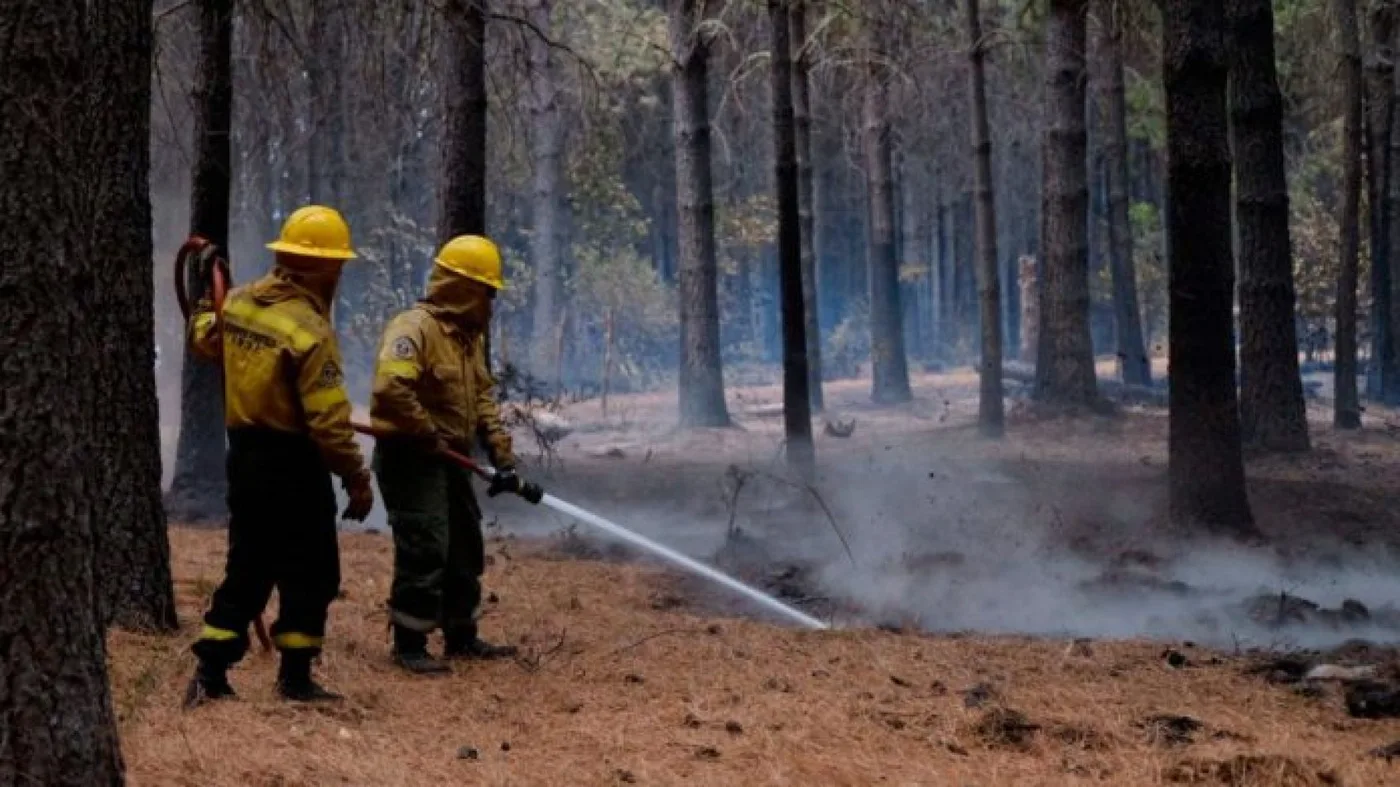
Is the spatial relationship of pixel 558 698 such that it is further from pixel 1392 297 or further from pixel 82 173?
pixel 1392 297

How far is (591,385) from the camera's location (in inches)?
1396

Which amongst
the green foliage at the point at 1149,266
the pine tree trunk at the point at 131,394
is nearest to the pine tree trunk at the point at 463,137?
the pine tree trunk at the point at 131,394

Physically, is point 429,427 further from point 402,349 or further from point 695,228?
point 695,228

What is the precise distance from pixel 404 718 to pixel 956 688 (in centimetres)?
234

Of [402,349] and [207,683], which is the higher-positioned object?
[402,349]

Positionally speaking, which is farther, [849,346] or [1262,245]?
[849,346]

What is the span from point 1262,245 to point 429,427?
10.2 metres

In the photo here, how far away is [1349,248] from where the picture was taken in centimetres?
1861

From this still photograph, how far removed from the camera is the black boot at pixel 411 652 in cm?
709

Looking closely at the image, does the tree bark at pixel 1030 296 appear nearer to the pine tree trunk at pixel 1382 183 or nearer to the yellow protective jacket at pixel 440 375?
the pine tree trunk at pixel 1382 183

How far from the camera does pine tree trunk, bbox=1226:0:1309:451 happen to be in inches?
551

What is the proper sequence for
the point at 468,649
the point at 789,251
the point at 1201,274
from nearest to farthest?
the point at 468,649 → the point at 1201,274 → the point at 789,251

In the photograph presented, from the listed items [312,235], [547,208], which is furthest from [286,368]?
[547,208]

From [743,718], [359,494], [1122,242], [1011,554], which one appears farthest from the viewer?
[1122,242]
